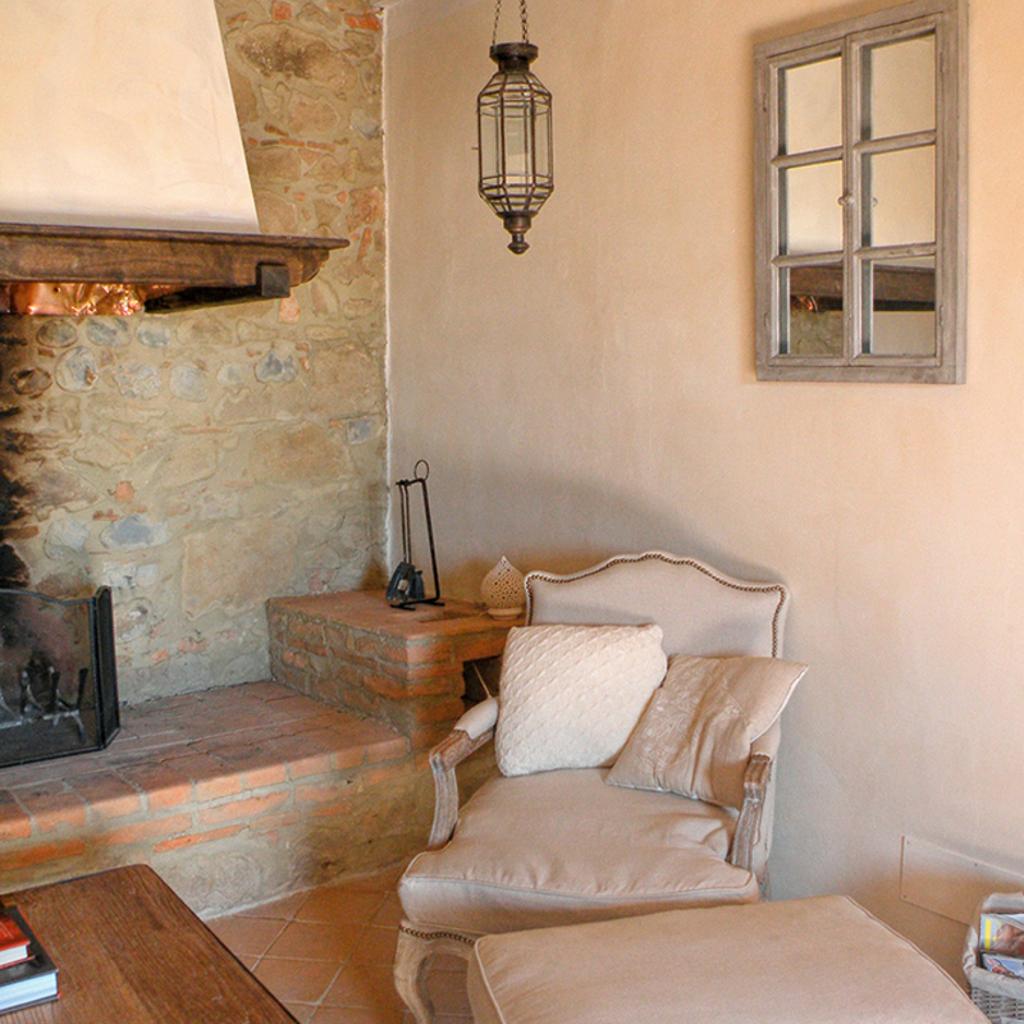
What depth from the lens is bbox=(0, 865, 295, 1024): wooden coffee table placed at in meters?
1.89

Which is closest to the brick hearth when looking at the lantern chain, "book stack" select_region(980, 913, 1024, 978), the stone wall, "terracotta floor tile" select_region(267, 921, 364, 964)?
"terracotta floor tile" select_region(267, 921, 364, 964)

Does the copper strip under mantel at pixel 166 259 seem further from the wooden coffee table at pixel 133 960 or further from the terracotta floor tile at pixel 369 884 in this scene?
the terracotta floor tile at pixel 369 884

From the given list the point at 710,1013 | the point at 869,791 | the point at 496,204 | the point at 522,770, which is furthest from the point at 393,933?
the point at 496,204

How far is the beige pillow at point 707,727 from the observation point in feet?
8.85

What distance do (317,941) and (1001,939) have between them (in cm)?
171

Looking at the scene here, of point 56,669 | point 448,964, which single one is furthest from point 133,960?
point 56,669

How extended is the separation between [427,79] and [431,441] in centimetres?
125

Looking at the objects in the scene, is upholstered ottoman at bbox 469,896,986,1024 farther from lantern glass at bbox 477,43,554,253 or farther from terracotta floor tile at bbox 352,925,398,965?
lantern glass at bbox 477,43,554,253

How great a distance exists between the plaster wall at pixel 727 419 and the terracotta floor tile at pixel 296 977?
3.90 ft

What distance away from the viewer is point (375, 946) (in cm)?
317

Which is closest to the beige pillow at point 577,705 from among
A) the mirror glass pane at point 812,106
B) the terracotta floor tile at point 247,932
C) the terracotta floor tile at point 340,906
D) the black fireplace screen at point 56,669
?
the terracotta floor tile at point 340,906

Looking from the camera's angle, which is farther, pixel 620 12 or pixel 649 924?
pixel 620 12

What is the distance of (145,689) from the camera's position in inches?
160

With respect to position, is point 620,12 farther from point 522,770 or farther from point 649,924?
point 649,924
